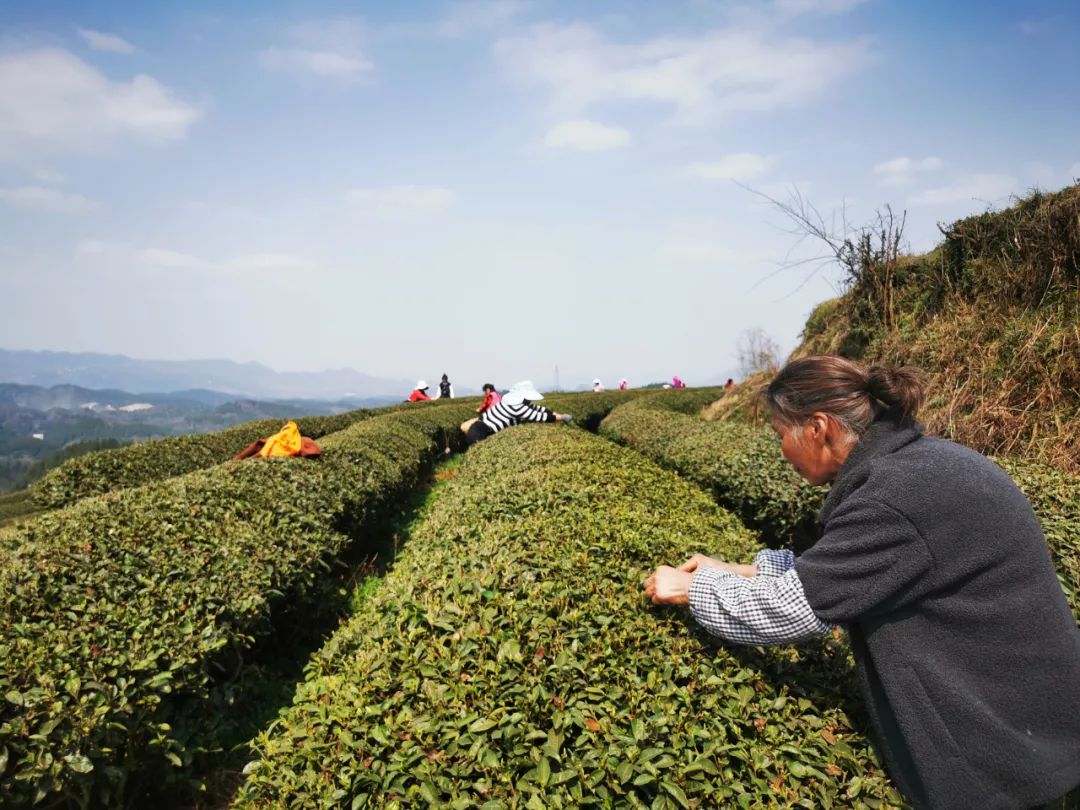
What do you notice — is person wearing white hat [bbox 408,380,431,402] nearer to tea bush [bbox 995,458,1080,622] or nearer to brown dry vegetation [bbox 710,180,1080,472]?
brown dry vegetation [bbox 710,180,1080,472]

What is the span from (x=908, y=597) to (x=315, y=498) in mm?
5911

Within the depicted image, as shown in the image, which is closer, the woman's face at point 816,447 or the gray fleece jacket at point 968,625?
the gray fleece jacket at point 968,625

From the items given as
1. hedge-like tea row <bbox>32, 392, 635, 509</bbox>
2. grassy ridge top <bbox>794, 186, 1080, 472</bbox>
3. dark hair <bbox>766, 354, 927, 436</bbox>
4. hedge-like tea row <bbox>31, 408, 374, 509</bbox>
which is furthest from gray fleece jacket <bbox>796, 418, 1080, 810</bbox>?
hedge-like tea row <bbox>32, 392, 635, 509</bbox>

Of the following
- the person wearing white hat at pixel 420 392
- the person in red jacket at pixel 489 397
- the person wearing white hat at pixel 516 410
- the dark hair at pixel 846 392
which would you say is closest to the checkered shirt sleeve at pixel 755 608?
the dark hair at pixel 846 392

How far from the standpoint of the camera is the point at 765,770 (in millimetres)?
1970

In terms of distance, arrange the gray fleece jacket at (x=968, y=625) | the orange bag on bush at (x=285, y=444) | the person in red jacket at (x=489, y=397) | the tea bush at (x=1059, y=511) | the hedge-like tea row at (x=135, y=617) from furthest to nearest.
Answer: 1. the person in red jacket at (x=489, y=397)
2. the orange bag on bush at (x=285, y=444)
3. the tea bush at (x=1059, y=511)
4. the hedge-like tea row at (x=135, y=617)
5. the gray fleece jacket at (x=968, y=625)

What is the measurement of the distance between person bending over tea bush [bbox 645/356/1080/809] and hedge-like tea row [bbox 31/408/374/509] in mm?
11284

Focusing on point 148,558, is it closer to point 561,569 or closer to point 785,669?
point 561,569

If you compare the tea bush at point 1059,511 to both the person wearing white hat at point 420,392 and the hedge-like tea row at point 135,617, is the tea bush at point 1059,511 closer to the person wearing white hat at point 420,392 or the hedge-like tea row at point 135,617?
the hedge-like tea row at point 135,617

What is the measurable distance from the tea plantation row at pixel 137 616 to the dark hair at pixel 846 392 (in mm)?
3572

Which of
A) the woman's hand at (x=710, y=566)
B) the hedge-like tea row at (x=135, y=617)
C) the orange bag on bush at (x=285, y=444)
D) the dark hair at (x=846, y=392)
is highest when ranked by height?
the dark hair at (x=846, y=392)

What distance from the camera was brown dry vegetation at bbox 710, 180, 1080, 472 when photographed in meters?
7.04

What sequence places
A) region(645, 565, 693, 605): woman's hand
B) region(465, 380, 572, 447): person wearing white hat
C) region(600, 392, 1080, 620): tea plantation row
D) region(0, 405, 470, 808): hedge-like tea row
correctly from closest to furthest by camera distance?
region(645, 565, 693, 605): woman's hand, region(0, 405, 470, 808): hedge-like tea row, region(600, 392, 1080, 620): tea plantation row, region(465, 380, 572, 447): person wearing white hat

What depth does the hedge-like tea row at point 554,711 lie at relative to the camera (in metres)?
1.94
